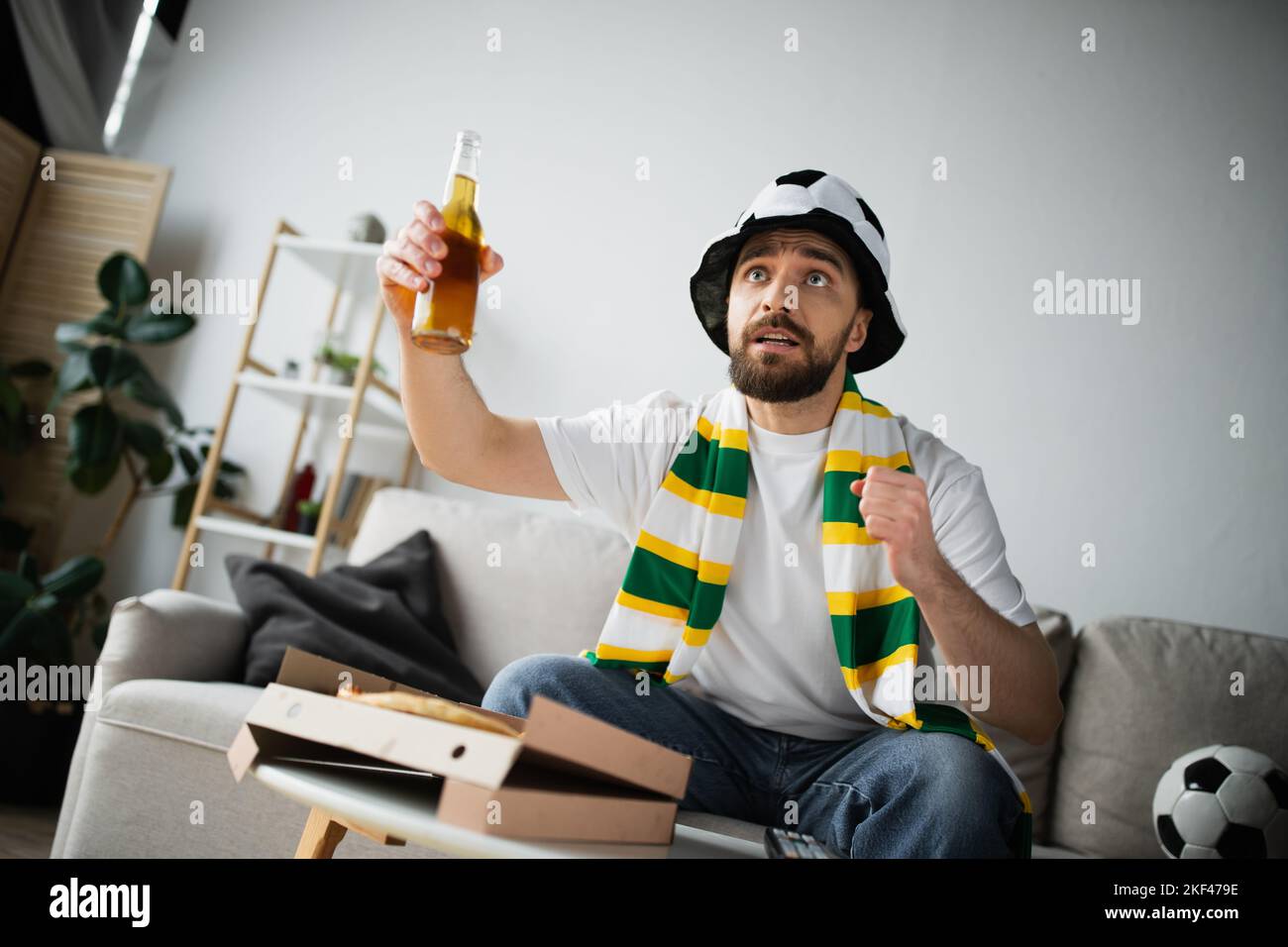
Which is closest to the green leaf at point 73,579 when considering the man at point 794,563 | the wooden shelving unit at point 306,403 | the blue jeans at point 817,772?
the wooden shelving unit at point 306,403

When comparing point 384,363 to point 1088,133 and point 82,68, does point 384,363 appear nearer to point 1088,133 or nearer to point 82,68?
point 82,68

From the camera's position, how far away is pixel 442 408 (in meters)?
1.33

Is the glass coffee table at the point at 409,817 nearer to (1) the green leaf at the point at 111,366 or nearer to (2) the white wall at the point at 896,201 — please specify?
(2) the white wall at the point at 896,201

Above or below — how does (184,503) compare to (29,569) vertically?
above

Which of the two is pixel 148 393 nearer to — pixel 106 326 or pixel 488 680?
pixel 106 326

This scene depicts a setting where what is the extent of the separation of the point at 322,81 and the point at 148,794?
2.42 m

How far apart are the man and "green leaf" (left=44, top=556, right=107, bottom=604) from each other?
5.10 feet

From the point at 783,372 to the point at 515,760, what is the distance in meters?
0.92

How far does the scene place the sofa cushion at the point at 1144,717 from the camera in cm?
184

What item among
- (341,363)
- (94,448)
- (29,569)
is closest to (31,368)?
(94,448)

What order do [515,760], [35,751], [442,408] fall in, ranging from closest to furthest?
1. [515,760]
2. [442,408]
3. [35,751]

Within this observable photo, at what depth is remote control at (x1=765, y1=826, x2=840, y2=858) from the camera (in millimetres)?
784

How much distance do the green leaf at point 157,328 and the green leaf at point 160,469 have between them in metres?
0.35
